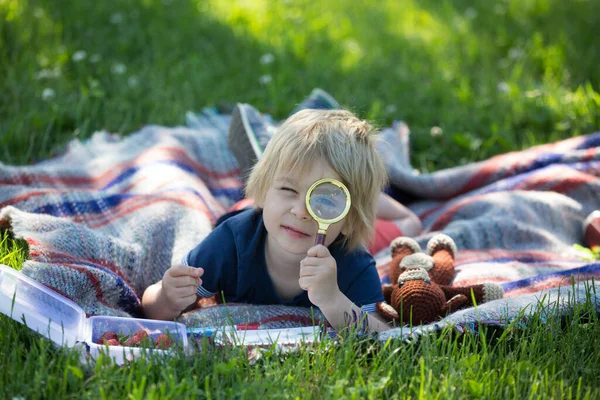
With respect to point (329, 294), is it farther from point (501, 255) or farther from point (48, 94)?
point (48, 94)

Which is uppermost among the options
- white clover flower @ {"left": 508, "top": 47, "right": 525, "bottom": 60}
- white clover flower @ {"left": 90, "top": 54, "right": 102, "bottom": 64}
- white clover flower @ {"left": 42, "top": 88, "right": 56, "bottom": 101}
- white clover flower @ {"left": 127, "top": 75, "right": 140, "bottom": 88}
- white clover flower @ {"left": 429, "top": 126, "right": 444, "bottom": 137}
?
white clover flower @ {"left": 508, "top": 47, "right": 525, "bottom": 60}

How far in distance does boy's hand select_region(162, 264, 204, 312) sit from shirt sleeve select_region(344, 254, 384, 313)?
0.57m

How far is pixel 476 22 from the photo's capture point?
6.17 meters

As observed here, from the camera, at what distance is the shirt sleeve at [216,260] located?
273cm

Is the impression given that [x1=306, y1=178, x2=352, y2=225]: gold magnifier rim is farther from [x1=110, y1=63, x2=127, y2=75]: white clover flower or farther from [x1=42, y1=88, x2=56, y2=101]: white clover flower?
[x1=110, y1=63, x2=127, y2=75]: white clover flower

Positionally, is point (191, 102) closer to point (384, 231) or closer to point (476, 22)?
point (384, 231)

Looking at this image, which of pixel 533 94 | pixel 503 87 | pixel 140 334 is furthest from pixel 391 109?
pixel 140 334

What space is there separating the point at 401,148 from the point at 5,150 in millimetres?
2232

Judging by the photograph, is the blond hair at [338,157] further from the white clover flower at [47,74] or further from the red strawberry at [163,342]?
the white clover flower at [47,74]

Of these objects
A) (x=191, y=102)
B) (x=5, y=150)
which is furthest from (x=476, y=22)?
(x=5, y=150)

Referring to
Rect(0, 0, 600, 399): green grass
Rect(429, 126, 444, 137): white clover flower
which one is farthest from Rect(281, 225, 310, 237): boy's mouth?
Rect(429, 126, 444, 137): white clover flower

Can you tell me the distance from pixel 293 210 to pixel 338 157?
0.25 m

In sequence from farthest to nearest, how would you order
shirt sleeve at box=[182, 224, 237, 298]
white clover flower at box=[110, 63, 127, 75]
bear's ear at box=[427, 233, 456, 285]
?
white clover flower at box=[110, 63, 127, 75] < bear's ear at box=[427, 233, 456, 285] < shirt sleeve at box=[182, 224, 237, 298]

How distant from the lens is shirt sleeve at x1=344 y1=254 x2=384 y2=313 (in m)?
2.66
